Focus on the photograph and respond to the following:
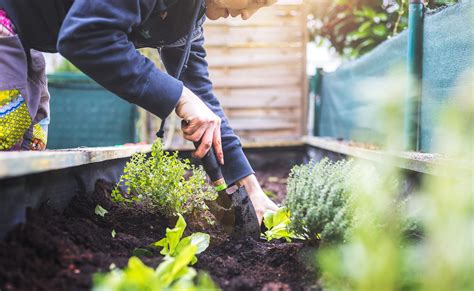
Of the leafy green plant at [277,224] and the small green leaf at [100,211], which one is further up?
the small green leaf at [100,211]

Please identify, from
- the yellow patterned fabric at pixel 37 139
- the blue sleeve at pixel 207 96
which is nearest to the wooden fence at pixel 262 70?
the blue sleeve at pixel 207 96

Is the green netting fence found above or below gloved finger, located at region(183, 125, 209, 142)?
above

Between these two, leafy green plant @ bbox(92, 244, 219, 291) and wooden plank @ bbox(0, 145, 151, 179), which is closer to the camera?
leafy green plant @ bbox(92, 244, 219, 291)

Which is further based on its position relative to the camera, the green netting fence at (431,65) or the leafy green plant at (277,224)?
the green netting fence at (431,65)

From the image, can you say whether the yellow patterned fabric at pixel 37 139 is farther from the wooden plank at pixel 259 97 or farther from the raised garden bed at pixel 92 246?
the wooden plank at pixel 259 97

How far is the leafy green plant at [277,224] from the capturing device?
5.82ft

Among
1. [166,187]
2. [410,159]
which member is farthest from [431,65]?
[166,187]

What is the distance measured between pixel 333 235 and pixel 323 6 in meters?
5.46

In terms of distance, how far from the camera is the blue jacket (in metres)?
1.36

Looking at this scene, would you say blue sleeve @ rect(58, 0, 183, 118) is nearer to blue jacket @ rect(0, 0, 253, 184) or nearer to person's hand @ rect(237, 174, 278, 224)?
blue jacket @ rect(0, 0, 253, 184)

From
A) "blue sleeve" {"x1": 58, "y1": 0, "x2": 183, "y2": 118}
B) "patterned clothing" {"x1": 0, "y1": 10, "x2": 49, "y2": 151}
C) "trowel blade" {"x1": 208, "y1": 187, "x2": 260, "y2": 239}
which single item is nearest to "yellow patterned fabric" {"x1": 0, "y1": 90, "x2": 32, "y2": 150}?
"patterned clothing" {"x1": 0, "y1": 10, "x2": 49, "y2": 151}

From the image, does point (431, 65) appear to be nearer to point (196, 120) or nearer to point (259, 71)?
point (196, 120)

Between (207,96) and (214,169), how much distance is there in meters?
0.46

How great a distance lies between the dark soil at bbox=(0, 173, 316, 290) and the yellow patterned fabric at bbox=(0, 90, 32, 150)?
0.34m
